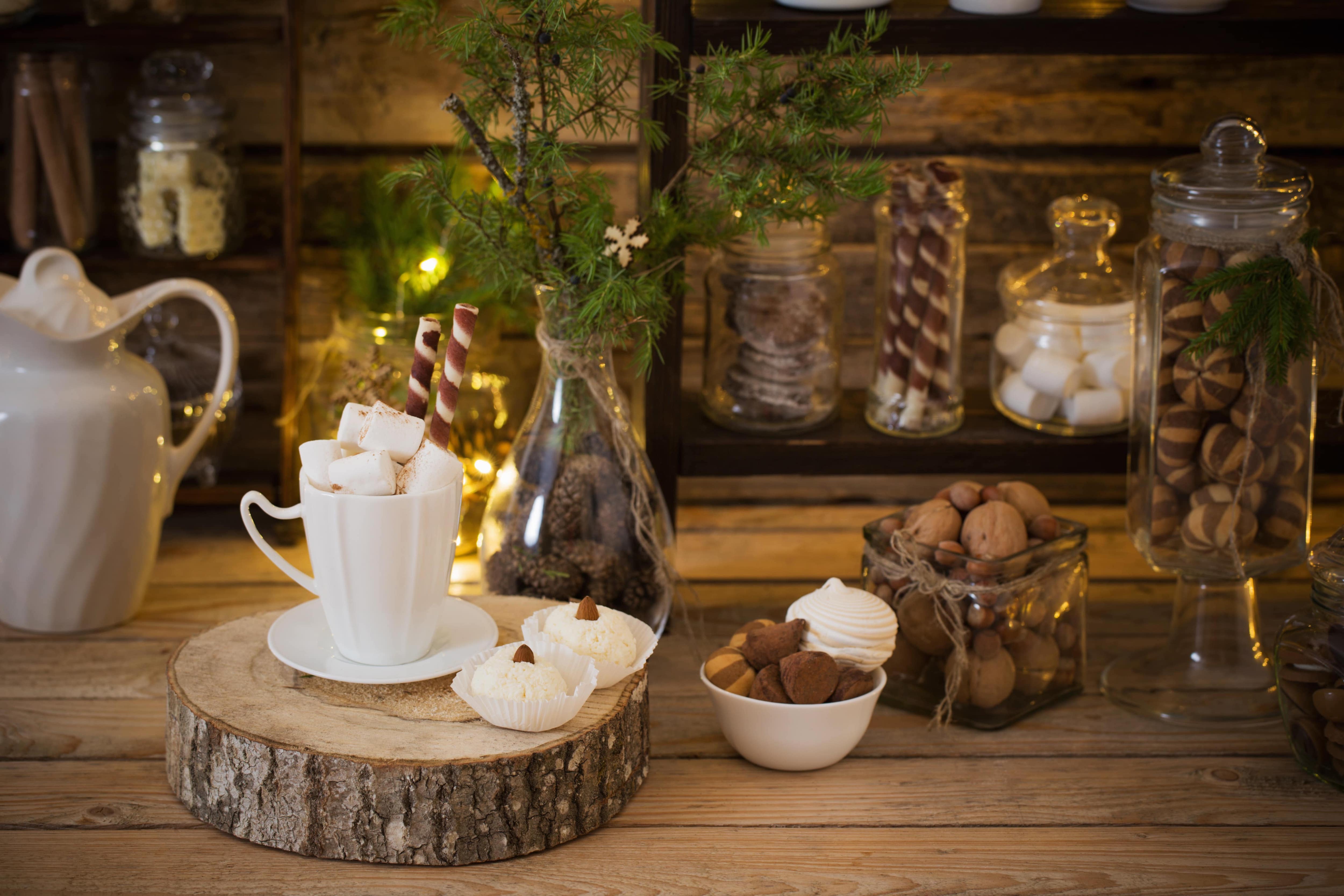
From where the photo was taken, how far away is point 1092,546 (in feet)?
5.42

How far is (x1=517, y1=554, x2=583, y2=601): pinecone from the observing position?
1.25m

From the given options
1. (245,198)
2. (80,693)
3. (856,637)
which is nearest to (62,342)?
(80,693)

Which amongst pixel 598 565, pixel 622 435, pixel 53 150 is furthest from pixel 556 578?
pixel 53 150

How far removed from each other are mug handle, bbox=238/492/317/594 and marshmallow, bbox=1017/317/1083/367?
82 cm

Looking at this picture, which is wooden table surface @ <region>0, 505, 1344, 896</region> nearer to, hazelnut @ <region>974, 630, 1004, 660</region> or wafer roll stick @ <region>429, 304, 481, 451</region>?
hazelnut @ <region>974, 630, 1004, 660</region>

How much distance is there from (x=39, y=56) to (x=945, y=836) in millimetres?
1296

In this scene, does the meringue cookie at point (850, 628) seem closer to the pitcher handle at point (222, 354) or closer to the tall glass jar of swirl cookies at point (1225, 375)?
the tall glass jar of swirl cookies at point (1225, 375)

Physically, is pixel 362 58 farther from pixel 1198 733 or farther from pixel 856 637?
pixel 1198 733

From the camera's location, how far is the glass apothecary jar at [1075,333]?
4.46 feet

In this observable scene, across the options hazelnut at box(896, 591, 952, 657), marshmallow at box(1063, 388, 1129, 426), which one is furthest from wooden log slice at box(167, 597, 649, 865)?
marshmallow at box(1063, 388, 1129, 426)

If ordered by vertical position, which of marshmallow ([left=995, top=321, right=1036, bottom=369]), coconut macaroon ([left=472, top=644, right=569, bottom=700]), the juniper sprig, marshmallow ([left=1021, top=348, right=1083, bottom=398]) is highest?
the juniper sprig

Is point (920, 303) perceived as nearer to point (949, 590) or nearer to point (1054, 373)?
point (1054, 373)

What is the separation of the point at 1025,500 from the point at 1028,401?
0.69 feet

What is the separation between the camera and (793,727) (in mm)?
1070
